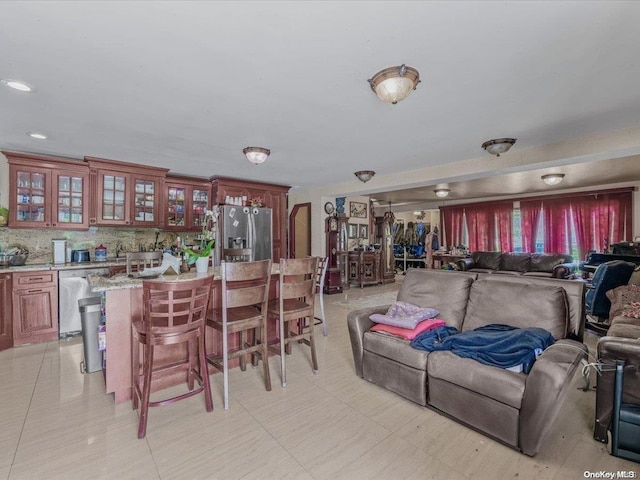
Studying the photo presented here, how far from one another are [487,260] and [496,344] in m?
5.74

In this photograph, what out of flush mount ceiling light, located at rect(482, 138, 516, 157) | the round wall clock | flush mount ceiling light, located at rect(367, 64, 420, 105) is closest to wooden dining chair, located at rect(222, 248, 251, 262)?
flush mount ceiling light, located at rect(367, 64, 420, 105)

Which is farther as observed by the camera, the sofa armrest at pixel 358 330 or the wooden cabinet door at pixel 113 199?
the wooden cabinet door at pixel 113 199

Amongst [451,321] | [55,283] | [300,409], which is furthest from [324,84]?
[55,283]

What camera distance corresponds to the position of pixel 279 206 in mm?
6270

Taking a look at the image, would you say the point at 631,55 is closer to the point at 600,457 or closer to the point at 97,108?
the point at 600,457

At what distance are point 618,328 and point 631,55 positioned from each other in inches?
75.8

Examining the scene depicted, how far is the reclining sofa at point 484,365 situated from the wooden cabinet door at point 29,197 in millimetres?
Result: 4325

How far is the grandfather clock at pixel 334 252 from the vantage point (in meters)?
6.62

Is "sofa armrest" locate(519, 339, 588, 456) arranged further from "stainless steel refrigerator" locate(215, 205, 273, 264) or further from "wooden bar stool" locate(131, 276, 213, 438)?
"stainless steel refrigerator" locate(215, 205, 273, 264)

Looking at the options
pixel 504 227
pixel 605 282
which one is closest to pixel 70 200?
pixel 605 282

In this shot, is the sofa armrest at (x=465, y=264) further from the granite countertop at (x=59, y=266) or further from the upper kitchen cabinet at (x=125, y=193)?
the granite countertop at (x=59, y=266)

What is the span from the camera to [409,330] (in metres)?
2.43

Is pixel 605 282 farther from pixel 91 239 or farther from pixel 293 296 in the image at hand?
pixel 91 239

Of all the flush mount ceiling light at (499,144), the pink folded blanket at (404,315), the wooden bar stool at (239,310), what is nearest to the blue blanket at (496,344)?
the pink folded blanket at (404,315)
